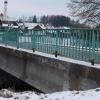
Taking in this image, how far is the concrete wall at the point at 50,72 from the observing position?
8938mm

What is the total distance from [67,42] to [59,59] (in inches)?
29.2

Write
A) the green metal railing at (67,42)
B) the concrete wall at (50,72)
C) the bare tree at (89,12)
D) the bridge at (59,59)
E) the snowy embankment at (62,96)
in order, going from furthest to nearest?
1. the bare tree at (89,12)
2. the green metal railing at (67,42)
3. the bridge at (59,59)
4. the concrete wall at (50,72)
5. the snowy embankment at (62,96)

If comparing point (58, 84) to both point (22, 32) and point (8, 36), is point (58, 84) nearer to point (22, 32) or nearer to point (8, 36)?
point (22, 32)

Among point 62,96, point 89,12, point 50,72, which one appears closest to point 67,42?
point 50,72

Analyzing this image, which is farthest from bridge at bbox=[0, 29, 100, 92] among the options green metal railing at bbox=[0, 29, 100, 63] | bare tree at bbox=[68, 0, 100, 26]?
bare tree at bbox=[68, 0, 100, 26]

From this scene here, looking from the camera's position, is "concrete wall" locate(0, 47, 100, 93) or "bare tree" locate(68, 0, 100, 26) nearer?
"concrete wall" locate(0, 47, 100, 93)

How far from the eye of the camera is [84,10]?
3350 cm

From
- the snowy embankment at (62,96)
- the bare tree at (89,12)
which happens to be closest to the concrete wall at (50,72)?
the snowy embankment at (62,96)

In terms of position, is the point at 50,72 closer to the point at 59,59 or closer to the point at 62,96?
the point at 59,59

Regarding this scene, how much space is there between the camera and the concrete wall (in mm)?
8938

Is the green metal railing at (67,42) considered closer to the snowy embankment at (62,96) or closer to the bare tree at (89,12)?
the snowy embankment at (62,96)

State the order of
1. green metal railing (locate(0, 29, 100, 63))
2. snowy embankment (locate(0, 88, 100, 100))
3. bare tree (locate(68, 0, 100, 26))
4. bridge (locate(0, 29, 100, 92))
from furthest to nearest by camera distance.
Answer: bare tree (locate(68, 0, 100, 26)), green metal railing (locate(0, 29, 100, 63)), bridge (locate(0, 29, 100, 92)), snowy embankment (locate(0, 88, 100, 100))

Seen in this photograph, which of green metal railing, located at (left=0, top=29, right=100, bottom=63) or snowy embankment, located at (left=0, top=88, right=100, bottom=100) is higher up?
green metal railing, located at (left=0, top=29, right=100, bottom=63)

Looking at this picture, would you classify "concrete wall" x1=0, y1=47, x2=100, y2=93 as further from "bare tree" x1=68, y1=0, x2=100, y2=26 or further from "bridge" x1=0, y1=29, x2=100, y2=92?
"bare tree" x1=68, y1=0, x2=100, y2=26
